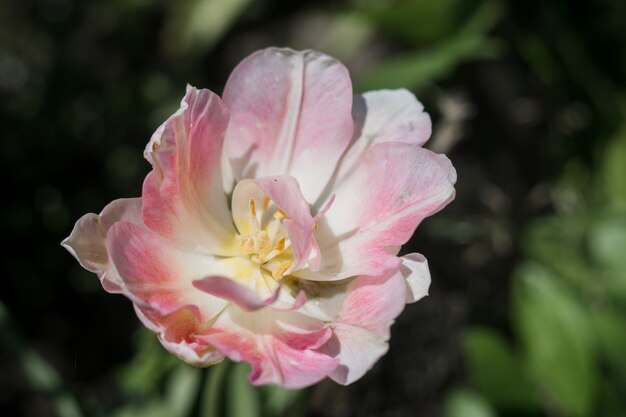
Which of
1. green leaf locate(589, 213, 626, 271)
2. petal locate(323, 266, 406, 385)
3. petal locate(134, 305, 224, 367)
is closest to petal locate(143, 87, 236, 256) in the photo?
petal locate(134, 305, 224, 367)

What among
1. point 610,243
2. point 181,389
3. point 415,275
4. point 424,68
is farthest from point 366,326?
point 610,243

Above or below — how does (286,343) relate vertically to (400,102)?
below

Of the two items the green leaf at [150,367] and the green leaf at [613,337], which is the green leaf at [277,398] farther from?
the green leaf at [613,337]

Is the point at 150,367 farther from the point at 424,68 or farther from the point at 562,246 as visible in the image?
the point at 562,246

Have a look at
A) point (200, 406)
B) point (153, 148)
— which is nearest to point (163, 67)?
point (200, 406)

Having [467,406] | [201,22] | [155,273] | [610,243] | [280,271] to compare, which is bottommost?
[467,406]

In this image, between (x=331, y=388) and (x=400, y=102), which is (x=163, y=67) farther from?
(x=400, y=102)
